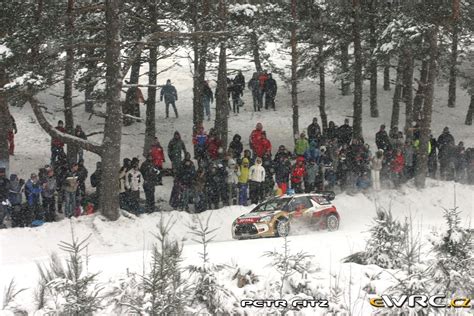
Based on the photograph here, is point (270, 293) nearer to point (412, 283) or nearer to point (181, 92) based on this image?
point (412, 283)

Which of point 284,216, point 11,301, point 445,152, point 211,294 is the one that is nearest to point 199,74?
point 445,152

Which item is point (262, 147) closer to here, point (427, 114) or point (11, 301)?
point (427, 114)

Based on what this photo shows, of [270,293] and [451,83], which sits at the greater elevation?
[451,83]

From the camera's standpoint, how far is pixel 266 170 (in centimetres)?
2355

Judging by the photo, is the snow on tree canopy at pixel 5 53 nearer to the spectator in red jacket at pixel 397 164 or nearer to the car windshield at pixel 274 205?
the car windshield at pixel 274 205

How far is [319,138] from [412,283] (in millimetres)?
17569

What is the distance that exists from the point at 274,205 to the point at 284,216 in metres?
0.64

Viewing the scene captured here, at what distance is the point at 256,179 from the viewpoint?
888 inches

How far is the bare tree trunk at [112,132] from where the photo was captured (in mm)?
18969

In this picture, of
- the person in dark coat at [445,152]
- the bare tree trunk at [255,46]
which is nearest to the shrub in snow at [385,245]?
the bare tree trunk at [255,46]

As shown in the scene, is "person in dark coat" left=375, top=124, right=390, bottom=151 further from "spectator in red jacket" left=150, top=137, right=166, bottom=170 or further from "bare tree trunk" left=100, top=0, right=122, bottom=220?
"bare tree trunk" left=100, top=0, right=122, bottom=220

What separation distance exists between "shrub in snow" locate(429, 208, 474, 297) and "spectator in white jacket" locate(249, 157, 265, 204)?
42.5ft

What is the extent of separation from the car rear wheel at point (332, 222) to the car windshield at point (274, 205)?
1.58m

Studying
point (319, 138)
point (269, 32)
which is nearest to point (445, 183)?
point (319, 138)
